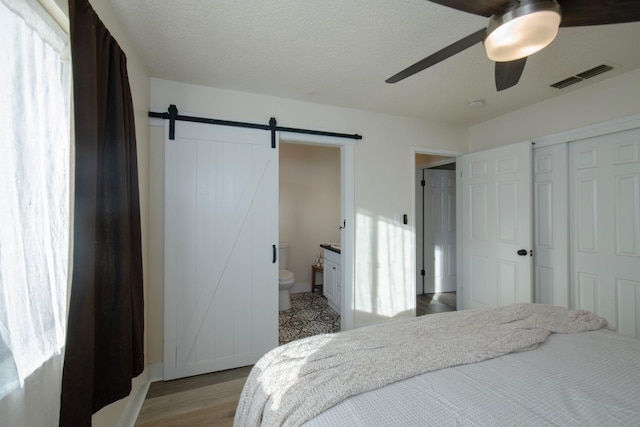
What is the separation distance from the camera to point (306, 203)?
425 cm

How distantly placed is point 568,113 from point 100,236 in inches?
146

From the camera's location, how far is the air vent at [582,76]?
6.35 feet

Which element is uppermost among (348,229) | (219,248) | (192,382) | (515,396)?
(348,229)

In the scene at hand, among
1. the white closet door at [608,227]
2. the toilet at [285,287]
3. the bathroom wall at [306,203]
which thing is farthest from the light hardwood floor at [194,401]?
the white closet door at [608,227]

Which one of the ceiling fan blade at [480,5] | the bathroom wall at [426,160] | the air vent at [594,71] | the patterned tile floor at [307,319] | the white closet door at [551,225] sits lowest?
the patterned tile floor at [307,319]

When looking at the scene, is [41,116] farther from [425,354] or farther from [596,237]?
[596,237]

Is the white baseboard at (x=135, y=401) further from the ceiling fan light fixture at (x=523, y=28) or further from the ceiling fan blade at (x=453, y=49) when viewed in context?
the ceiling fan light fixture at (x=523, y=28)

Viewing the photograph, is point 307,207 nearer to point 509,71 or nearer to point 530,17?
point 509,71

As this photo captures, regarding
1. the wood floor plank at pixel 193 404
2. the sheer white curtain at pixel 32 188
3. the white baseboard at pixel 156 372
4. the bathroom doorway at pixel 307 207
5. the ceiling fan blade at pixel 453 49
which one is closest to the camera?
Answer: the sheer white curtain at pixel 32 188

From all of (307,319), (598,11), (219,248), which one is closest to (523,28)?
(598,11)

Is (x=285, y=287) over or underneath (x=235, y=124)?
underneath

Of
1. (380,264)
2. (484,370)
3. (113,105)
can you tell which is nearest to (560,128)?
(380,264)

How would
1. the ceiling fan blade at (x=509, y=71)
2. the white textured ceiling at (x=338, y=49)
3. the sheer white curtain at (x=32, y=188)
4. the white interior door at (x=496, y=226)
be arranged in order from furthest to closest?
→ the white interior door at (x=496, y=226), the white textured ceiling at (x=338, y=49), the ceiling fan blade at (x=509, y=71), the sheer white curtain at (x=32, y=188)

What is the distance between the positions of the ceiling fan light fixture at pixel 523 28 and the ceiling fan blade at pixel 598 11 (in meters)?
0.11
